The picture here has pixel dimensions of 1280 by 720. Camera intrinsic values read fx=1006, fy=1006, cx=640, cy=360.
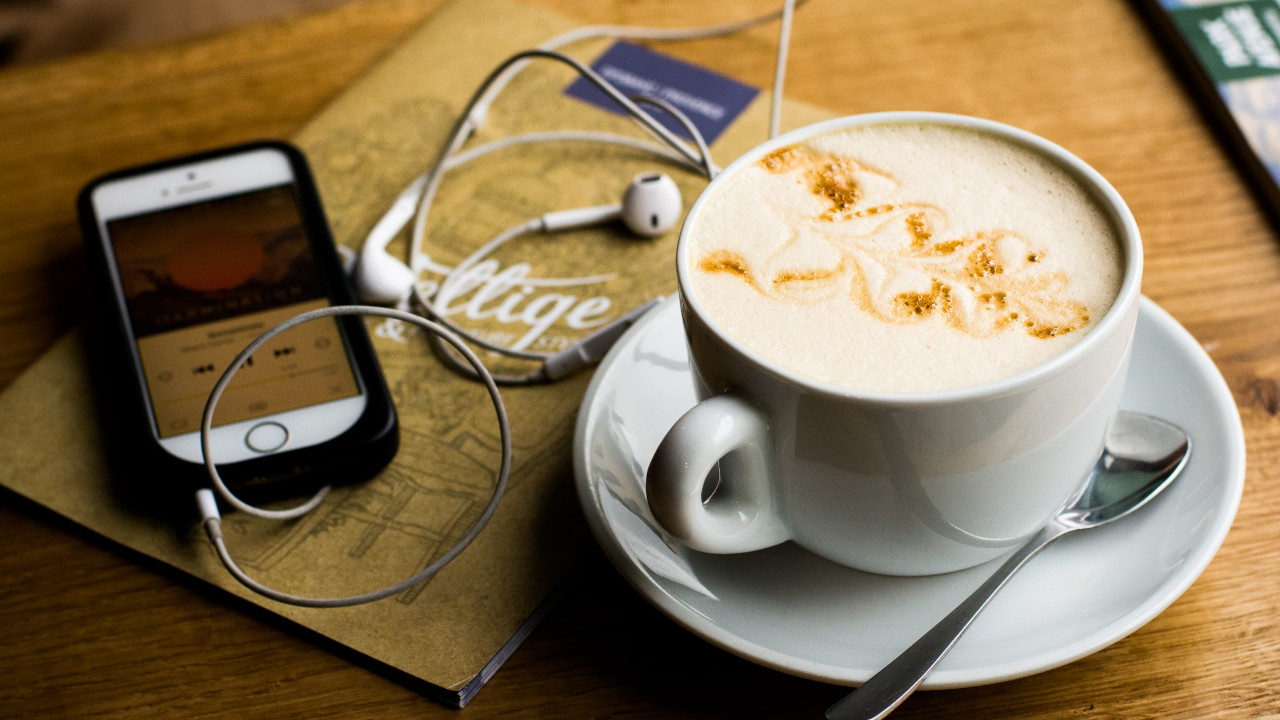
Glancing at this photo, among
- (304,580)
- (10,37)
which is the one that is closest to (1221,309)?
(304,580)

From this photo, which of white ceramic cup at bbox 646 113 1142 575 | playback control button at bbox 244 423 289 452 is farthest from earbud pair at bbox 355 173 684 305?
white ceramic cup at bbox 646 113 1142 575

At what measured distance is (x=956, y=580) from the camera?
0.45 meters

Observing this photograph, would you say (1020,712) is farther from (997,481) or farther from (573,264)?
(573,264)

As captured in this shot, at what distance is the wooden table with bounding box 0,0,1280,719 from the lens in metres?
0.44

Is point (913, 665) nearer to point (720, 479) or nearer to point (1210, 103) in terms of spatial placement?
point (720, 479)

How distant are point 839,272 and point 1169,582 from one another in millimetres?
184

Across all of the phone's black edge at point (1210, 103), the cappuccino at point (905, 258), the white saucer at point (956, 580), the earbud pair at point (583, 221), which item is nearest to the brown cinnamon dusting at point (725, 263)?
the cappuccino at point (905, 258)

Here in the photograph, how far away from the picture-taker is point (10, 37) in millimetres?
1148

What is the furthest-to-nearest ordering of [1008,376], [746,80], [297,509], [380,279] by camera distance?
[746,80] < [380,279] < [297,509] < [1008,376]

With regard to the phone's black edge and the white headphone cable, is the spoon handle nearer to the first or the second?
the white headphone cable

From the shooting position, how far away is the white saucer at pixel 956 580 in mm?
403

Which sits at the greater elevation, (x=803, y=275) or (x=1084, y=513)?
(x=803, y=275)

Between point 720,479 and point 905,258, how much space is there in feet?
0.41

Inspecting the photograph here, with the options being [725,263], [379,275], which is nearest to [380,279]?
[379,275]
